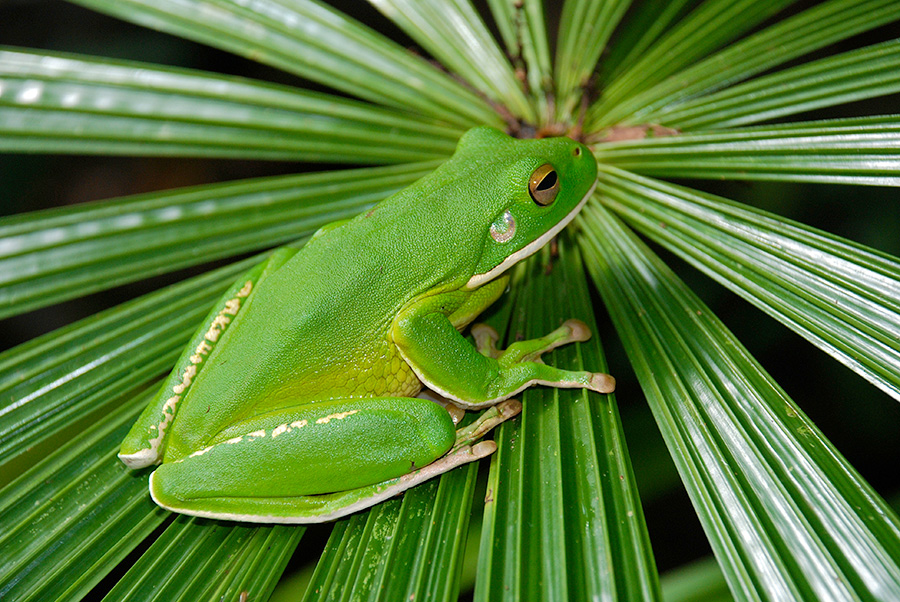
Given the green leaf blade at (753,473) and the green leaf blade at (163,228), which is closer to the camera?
the green leaf blade at (753,473)

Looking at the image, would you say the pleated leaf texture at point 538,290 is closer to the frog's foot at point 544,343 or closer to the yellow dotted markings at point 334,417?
the frog's foot at point 544,343

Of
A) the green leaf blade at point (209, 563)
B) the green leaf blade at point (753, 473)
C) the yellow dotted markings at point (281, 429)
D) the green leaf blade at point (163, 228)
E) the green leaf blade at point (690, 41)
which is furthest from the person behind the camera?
the green leaf blade at point (690, 41)

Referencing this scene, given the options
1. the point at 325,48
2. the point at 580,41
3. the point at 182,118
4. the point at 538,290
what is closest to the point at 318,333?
the point at 538,290

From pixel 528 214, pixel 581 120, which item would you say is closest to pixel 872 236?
pixel 581 120

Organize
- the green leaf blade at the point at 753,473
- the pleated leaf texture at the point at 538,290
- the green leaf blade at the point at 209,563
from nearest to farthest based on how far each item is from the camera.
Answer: the green leaf blade at the point at 753,473 → the pleated leaf texture at the point at 538,290 → the green leaf blade at the point at 209,563

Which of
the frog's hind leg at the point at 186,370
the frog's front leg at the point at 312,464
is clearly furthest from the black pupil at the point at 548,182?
the frog's hind leg at the point at 186,370

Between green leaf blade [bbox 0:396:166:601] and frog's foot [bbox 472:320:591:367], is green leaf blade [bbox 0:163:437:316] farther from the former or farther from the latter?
frog's foot [bbox 472:320:591:367]

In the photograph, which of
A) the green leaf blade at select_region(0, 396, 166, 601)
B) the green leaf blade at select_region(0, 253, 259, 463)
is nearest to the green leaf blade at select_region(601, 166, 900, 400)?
the green leaf blade at select_region(0, 253, 259, 463)
